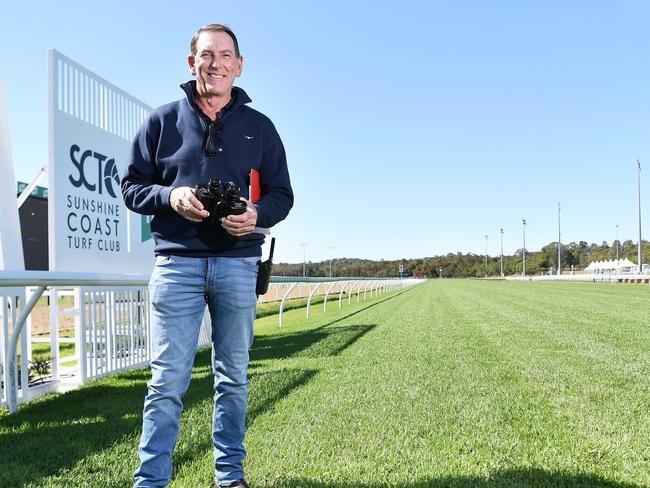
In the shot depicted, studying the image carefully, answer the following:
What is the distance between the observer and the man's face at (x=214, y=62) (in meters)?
2.26

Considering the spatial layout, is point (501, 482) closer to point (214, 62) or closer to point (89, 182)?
point (214, 62)

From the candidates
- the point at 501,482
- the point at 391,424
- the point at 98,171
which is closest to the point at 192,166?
the point at 501,482

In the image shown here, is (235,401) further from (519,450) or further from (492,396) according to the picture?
(492,396)

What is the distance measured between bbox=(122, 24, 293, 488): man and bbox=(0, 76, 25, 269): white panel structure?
2.99m

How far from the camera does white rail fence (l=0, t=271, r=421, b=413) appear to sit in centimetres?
375

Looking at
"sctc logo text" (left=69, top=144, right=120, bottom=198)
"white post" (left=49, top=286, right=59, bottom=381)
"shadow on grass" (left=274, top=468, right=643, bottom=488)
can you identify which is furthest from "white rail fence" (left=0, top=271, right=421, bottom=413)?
"shadow on grass" (left=274, top=468, right=643, bottom=488)

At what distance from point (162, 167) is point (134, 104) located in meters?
5.42

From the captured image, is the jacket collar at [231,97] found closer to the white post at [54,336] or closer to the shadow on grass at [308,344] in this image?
the white post at [54,336]

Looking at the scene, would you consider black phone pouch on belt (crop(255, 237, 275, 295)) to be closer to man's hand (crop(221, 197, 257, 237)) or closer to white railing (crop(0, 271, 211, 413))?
man's hand (crop(221, 197, 257, 237))

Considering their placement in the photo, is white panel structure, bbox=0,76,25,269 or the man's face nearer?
the man's face

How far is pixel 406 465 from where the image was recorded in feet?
9.03

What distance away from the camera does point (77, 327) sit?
5.55m

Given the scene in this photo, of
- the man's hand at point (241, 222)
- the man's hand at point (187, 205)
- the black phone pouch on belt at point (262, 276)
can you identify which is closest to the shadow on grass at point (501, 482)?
the black phone pouch on belt at point (262, 276)

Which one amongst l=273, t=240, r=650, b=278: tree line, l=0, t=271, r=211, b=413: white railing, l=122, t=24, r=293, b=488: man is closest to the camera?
l=122, t=24, r=293, b=488: man
